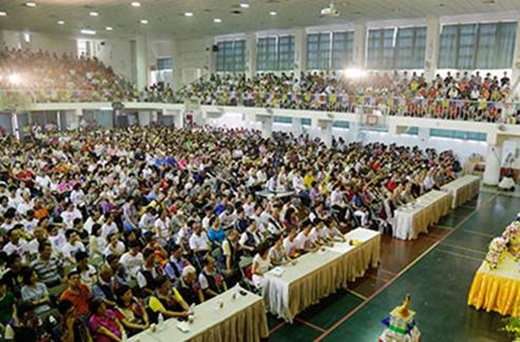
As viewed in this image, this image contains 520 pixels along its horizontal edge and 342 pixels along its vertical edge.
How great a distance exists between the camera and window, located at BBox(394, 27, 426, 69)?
2361cm

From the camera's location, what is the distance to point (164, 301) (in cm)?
676

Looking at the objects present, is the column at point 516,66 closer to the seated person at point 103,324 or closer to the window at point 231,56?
the window at point 231,56

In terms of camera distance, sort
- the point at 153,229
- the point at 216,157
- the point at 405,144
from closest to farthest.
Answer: the point at 153,229 < the point at 216,157 < the point at 405,144

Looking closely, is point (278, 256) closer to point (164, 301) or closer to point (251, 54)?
point (164, 301)

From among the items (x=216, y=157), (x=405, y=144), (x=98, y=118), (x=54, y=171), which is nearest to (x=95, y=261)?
(x=54, y=171)

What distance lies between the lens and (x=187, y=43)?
3416cm

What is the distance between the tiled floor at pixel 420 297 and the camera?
7652 mm

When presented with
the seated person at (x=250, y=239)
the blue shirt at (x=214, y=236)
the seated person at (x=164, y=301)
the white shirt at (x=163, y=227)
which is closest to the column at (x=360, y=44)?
the seated person at (x=250, y=239)

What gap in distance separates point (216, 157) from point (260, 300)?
11.5 meters

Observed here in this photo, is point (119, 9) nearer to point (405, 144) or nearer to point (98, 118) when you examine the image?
point (98, 118)

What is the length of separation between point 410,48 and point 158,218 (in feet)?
64.6

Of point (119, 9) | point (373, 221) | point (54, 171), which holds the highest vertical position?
point (119, 9)

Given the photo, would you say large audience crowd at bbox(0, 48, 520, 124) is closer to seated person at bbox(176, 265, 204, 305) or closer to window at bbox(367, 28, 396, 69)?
window at bbox(367, 28, 396, 69)

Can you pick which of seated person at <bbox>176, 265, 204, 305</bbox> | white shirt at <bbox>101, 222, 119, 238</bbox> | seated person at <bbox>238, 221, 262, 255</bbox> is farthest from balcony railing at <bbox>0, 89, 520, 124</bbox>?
seated person at <bbox>176, 265, 204, 305</bbox>
